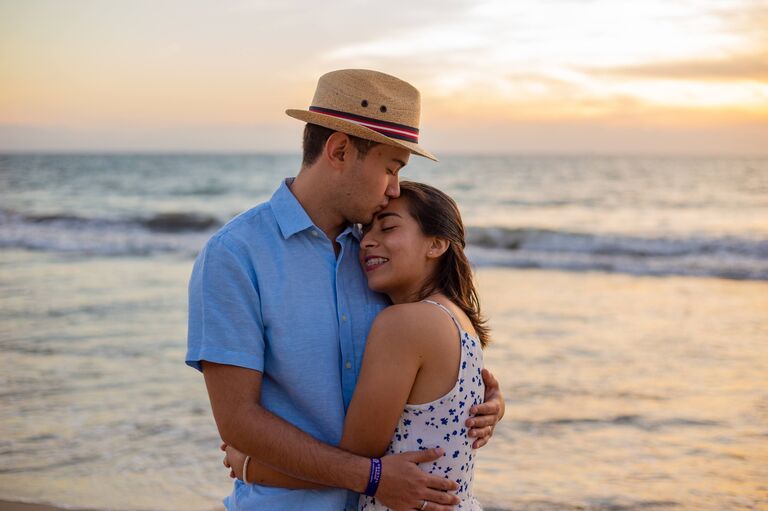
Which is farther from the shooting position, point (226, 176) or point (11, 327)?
point (226, 176)

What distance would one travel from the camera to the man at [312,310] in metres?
2.07

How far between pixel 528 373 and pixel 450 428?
4537 millimetres

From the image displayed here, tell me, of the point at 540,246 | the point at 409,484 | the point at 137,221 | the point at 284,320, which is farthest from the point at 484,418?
the point at 137,221

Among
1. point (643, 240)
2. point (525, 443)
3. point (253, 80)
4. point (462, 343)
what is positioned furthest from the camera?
point (253, 80)

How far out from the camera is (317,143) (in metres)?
2.31

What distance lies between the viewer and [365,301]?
2.33 metres

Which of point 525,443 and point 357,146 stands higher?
point 357,146

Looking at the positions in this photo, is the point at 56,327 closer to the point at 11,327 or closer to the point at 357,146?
the point at 11,327

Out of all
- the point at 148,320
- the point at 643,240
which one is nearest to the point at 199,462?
the point at 148,320

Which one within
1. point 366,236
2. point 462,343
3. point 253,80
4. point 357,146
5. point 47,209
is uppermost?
point 253,80

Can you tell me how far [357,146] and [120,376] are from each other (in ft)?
15.7

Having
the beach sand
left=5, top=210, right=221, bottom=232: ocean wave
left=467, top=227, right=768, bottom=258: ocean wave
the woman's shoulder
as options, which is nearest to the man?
the woman's shoulder

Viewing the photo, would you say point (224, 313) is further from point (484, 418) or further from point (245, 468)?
point (484, 418)

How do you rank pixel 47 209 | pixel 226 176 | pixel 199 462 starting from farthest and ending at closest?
pixel 226 176
pixel 47 209
pixel 199 462
